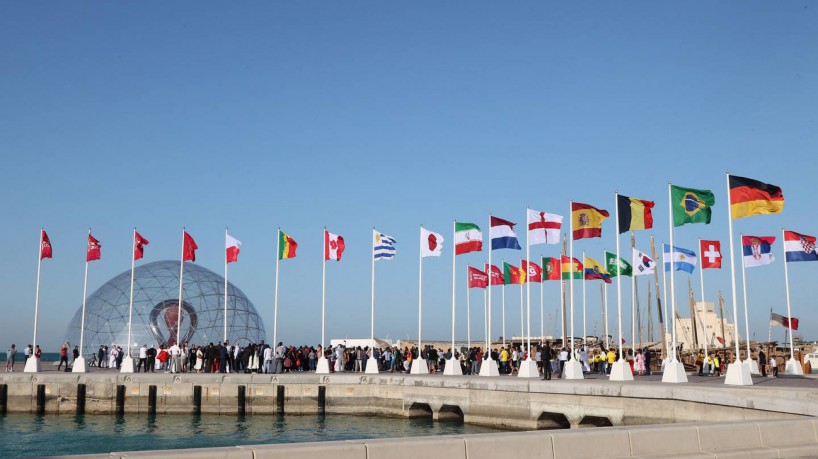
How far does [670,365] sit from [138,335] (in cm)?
3148

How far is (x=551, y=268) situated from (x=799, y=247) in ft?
37.4

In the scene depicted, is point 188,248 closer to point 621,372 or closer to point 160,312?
point 160,312

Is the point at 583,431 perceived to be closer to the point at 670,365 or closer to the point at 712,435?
the point at 712,435

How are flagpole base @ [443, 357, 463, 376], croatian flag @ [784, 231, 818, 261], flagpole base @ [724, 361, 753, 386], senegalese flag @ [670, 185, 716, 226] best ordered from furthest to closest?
croatian flag @ [784, 231, 818, 261], flagpole base @ [443, 357, 463, 376], senegalese flag @ [670, 185, 716, 226], flagpole base @ [724, 361, 753, 386]

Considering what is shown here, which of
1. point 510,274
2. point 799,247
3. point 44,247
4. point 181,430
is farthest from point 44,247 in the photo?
point 799,247

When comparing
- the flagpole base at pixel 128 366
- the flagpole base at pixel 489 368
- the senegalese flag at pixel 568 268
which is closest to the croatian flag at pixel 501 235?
the flagpole base at pixel 489 368

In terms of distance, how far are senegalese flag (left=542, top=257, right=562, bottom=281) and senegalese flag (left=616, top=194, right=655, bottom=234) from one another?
8400 mm

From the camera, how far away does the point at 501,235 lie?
35531mm

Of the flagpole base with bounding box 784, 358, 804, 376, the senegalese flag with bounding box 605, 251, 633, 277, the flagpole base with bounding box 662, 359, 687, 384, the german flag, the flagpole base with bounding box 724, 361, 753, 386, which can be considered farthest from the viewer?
the flagpole base with bounding box 784, 358, 804, 376

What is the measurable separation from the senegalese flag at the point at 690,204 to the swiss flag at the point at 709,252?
30.1 feet

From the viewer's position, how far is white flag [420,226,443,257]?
122 feet

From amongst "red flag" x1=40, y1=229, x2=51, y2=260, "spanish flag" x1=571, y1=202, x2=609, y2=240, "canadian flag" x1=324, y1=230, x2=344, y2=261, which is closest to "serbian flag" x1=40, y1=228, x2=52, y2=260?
"red flag" x1=40, y1=229, x2=51, y2=260

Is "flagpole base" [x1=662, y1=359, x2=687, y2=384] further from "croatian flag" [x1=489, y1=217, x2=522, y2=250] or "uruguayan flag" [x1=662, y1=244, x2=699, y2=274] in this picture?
"uruguayan flag" [x1=662, y1=244, x2=699, y2=274]

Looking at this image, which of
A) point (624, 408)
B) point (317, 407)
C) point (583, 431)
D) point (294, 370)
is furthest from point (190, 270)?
point (583, 431)
